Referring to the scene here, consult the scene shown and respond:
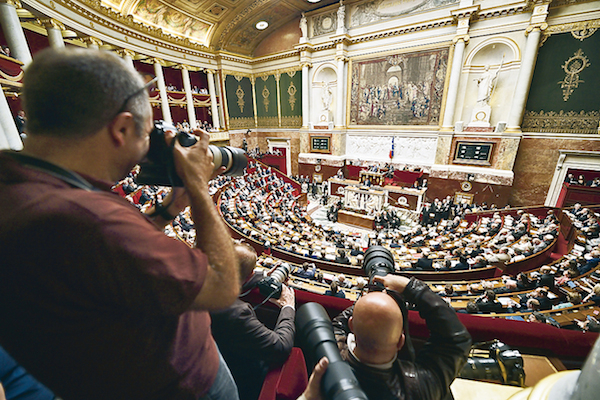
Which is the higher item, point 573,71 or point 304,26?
point 304,26

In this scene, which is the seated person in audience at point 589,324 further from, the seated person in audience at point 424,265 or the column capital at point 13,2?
the column capital at point 13,2

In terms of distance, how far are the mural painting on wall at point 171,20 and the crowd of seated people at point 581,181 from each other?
19316mm

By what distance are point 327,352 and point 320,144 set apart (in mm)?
14838

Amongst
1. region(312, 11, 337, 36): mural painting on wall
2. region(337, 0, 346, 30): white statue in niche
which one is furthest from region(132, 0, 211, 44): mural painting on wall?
region(337, 0, 346, 30): white statue in niche

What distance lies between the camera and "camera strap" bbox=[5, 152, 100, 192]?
605 millimetres

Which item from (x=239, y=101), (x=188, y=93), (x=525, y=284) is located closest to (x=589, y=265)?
(x=525, y=284)

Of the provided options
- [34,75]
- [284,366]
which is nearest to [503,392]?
[284,366]

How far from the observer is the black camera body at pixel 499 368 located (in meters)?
1.56

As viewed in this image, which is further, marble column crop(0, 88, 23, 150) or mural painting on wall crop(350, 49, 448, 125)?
mural painting on wall crop(350, 49, 448, 125)

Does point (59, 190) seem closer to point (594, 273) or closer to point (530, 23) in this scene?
point (594, 273)

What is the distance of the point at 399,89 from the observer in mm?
12672

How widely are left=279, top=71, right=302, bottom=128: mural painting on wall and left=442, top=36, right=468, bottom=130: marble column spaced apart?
28.0 feet

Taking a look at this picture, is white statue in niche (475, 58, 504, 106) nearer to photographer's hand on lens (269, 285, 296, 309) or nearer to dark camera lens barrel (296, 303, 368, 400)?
photographer's hand on lens (269, 285, 296, 309)

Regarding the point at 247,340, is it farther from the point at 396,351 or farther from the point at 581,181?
the point at 581,181
